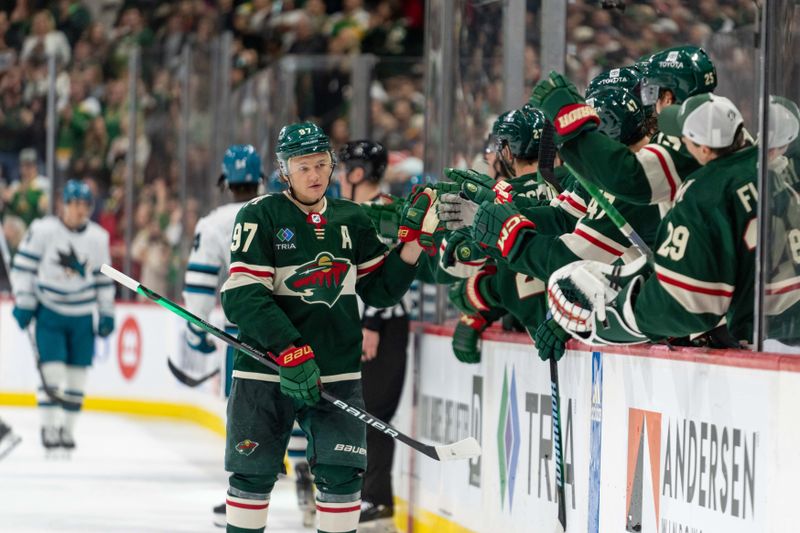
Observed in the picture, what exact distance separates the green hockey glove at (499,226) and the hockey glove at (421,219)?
0.35m

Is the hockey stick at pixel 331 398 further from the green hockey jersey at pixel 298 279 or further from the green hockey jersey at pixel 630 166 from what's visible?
the green hockey jersey at pixel 630 166

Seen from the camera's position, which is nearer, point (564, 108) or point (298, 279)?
point (564, 108)

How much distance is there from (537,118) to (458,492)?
142cm

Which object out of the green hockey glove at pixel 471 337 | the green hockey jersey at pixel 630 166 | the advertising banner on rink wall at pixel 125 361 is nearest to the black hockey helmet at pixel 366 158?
the green hockey glove at pixel 471 337

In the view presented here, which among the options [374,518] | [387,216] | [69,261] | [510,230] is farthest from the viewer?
[69,261]

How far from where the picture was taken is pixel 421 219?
3975 mm

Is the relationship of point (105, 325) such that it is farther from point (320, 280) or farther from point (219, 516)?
point (320, 280)

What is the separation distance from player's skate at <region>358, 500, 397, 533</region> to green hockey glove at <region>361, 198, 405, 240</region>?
1160 millimetres

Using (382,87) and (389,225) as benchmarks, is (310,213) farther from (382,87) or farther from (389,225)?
(382,87)

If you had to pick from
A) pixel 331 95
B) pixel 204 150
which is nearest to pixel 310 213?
pixel 331 95

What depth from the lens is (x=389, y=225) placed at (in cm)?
457

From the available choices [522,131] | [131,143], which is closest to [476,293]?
[522,131]

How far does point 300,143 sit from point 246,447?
0.83 meters

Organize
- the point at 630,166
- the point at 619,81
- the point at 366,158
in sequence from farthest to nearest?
the point at 366,158 → the point at 619,81 → the point at 630,166
